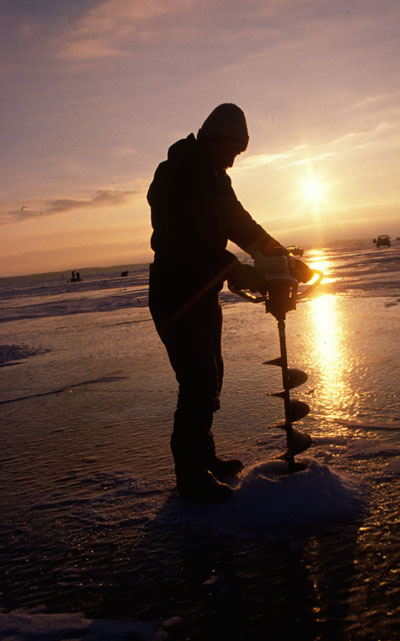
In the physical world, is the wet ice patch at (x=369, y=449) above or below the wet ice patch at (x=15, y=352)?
below

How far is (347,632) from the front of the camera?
145 centimetres

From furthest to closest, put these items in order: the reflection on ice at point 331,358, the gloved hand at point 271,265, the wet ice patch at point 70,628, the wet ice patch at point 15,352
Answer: the wet ice patch at point 15,352 < the reflection on ice at point 331,358 < the gloved hand at point 271,265 < the wet ice patch at point 70,628

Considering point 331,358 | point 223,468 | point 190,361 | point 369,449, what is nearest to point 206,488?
point 223,468

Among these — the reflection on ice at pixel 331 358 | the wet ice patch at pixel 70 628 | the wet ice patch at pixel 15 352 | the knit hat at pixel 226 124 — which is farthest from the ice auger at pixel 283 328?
the wet ice patch at pixel 15 352

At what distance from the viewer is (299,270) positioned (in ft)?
8.09

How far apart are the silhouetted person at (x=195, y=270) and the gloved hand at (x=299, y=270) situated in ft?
0.27

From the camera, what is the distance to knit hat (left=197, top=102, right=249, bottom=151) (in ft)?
8.11

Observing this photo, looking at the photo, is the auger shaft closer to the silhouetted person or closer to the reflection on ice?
the silhouetted person

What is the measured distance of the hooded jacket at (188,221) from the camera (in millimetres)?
2396

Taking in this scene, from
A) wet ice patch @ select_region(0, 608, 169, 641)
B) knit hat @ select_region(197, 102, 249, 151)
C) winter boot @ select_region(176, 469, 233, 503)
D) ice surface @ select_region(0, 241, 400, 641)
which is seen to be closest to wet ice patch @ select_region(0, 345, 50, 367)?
ice surface @ select_region(0, 241, 400, 641)

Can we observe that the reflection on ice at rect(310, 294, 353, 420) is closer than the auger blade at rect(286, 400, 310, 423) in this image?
No

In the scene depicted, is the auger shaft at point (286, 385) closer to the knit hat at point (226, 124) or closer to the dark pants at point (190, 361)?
the dark pants at point (190, 361)

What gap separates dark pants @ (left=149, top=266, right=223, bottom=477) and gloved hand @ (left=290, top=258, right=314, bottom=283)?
0.42 metres

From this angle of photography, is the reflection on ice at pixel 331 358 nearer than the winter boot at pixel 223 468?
No
